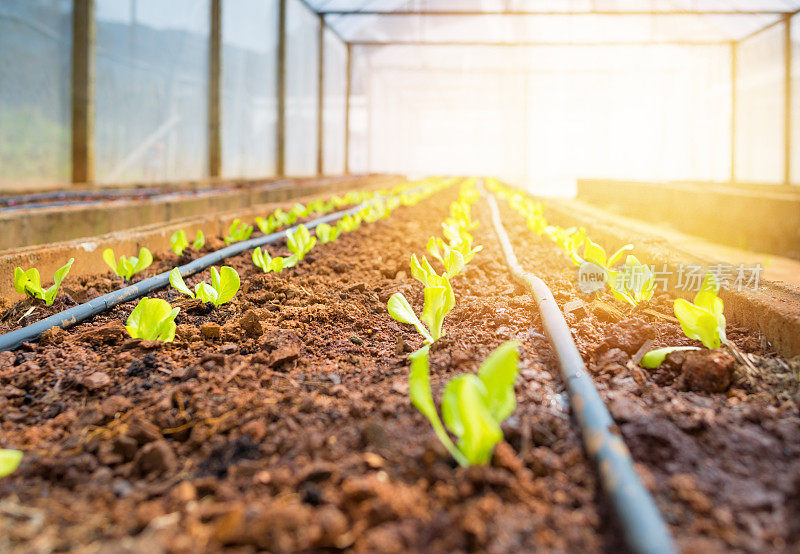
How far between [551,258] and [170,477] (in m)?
1.91

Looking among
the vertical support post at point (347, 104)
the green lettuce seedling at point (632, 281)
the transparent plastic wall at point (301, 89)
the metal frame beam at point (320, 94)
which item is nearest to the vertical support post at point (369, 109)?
the vertical support post at point (347, 104)

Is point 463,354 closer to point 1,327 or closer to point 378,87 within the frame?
point 1,327

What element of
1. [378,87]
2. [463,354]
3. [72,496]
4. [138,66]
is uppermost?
[378,87]

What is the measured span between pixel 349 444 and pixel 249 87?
9.53 meters

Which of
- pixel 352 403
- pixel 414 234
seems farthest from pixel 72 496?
pixel 414 234

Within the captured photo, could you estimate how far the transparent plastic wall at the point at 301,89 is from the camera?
37.3 ft

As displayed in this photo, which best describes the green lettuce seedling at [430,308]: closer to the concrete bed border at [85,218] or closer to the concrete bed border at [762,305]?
the concrete bed border at [762,305]

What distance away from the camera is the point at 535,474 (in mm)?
782

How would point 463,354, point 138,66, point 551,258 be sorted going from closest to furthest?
point 463,354 < point 551,258 < point 138,66

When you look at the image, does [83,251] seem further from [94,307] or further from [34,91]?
[34,91]

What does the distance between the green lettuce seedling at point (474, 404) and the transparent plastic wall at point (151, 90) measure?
231 inches

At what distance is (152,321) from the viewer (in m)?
1.30

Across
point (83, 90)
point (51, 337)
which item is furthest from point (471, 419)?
point (83, 90)

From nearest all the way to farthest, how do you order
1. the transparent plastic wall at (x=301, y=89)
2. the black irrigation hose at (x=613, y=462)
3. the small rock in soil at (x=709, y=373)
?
the black irrigation hose at (x=613, y=462), the small rock in soil at (x=709, y=373), the transparent plastic wall at (x=301, y=89)
